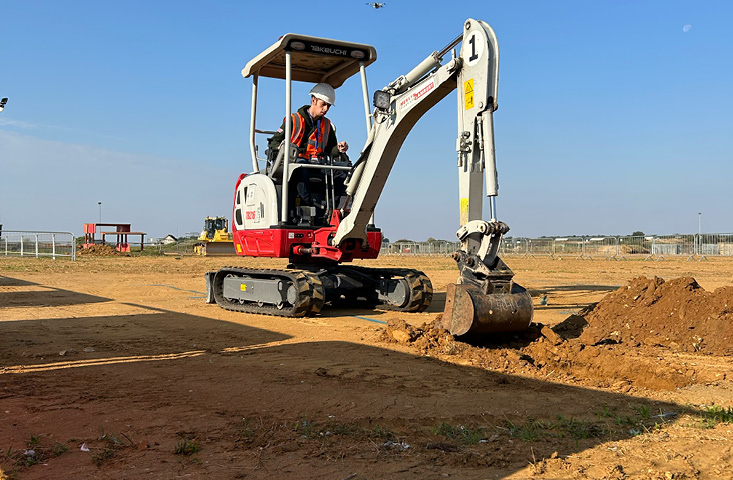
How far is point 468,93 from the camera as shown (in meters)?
7.67

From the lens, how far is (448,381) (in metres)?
5.77

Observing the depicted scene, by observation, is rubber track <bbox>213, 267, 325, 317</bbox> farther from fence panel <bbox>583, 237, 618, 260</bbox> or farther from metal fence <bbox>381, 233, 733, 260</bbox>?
fence panel <bbox>583, 237, 618, 260</bbox>

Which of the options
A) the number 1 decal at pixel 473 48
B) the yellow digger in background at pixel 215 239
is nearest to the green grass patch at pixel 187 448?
the number 1 decal at pixel 473 48

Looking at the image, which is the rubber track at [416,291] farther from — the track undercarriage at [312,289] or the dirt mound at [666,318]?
the dirt mound at [666,318]

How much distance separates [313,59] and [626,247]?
34847mm

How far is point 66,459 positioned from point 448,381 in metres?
3.32

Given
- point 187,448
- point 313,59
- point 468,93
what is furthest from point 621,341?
point 313,59

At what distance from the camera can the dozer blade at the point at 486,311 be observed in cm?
666

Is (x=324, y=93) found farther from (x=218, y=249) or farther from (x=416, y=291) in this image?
(x=218, y=249)

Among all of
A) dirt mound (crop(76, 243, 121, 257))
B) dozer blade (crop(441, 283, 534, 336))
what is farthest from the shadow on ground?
dirt mound (crop(76, 243, 121, 257))

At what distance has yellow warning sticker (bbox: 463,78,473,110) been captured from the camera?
25.0ft

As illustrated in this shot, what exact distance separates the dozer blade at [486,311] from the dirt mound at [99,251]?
3709 centimetres

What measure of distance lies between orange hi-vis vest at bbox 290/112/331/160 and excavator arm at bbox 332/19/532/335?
2308 millimetres

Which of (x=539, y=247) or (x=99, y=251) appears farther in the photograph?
(x=539, y=247)
